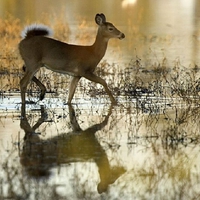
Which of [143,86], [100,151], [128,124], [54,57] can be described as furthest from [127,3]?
[100,151]

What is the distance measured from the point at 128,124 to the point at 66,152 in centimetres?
208

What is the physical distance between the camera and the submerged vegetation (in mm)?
8570

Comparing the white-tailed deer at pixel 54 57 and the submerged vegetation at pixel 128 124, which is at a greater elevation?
the white-tailed deer at pixel 54 57

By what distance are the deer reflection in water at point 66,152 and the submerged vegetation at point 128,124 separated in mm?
73

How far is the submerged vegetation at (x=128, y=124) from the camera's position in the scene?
857cm

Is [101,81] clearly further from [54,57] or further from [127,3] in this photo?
[127,3]

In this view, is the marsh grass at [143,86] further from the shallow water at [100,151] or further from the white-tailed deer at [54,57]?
the white-tailed deer at [54,57]

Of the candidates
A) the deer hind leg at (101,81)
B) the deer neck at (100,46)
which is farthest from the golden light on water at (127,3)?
the deer hind leg at (101,81)

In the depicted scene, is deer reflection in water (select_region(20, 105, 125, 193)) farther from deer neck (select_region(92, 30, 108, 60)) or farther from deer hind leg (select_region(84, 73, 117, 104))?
deer neck (select_region(92, 30, 108, 60))

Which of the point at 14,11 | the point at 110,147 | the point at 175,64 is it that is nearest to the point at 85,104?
the point at 110,147

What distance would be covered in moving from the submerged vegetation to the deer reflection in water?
0.24 feet

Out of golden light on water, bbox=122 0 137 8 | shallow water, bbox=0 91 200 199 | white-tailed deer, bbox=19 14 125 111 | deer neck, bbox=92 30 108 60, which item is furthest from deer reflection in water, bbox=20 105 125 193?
golden light on water, bbox=122 0 137 8

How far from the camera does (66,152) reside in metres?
10.1

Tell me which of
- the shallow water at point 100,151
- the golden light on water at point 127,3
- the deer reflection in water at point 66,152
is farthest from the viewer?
the golden light on water at point 127,3
